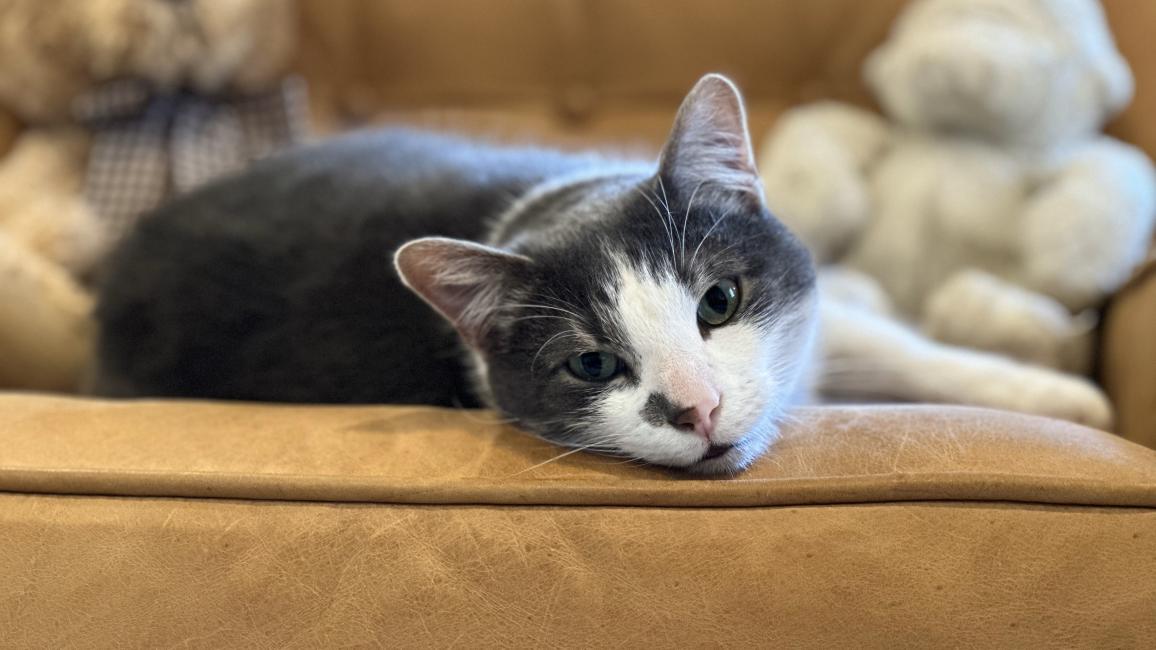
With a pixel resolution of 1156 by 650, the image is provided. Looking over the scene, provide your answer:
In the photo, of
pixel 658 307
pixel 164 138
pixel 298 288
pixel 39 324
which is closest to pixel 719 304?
pixel 658 307

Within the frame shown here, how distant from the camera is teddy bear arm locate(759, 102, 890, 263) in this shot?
1.49 metres

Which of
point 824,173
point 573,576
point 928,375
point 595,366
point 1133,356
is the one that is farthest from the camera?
point 824,173

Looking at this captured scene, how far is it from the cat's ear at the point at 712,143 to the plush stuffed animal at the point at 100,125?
0.98 m

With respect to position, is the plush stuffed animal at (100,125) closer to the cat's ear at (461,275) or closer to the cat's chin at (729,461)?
the cat's ear at (461,275)

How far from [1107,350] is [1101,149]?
346mm

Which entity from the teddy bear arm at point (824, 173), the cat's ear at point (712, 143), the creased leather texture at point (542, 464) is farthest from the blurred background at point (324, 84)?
the cat's ear at point (712, 143)

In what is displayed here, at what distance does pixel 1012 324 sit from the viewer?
1.27 meters

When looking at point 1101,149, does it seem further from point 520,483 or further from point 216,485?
point 216,485

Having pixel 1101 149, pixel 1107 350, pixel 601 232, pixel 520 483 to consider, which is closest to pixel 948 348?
pixel 1107 350

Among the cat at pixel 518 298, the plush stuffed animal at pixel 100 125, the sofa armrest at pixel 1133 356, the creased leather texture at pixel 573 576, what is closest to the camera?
the creased leather texture at pixel 573 576

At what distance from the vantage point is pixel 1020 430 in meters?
0.88

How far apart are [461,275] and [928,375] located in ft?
2.37

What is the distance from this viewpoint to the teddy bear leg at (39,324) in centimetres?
130

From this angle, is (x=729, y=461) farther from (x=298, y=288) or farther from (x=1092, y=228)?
(x=1092, y=228)
